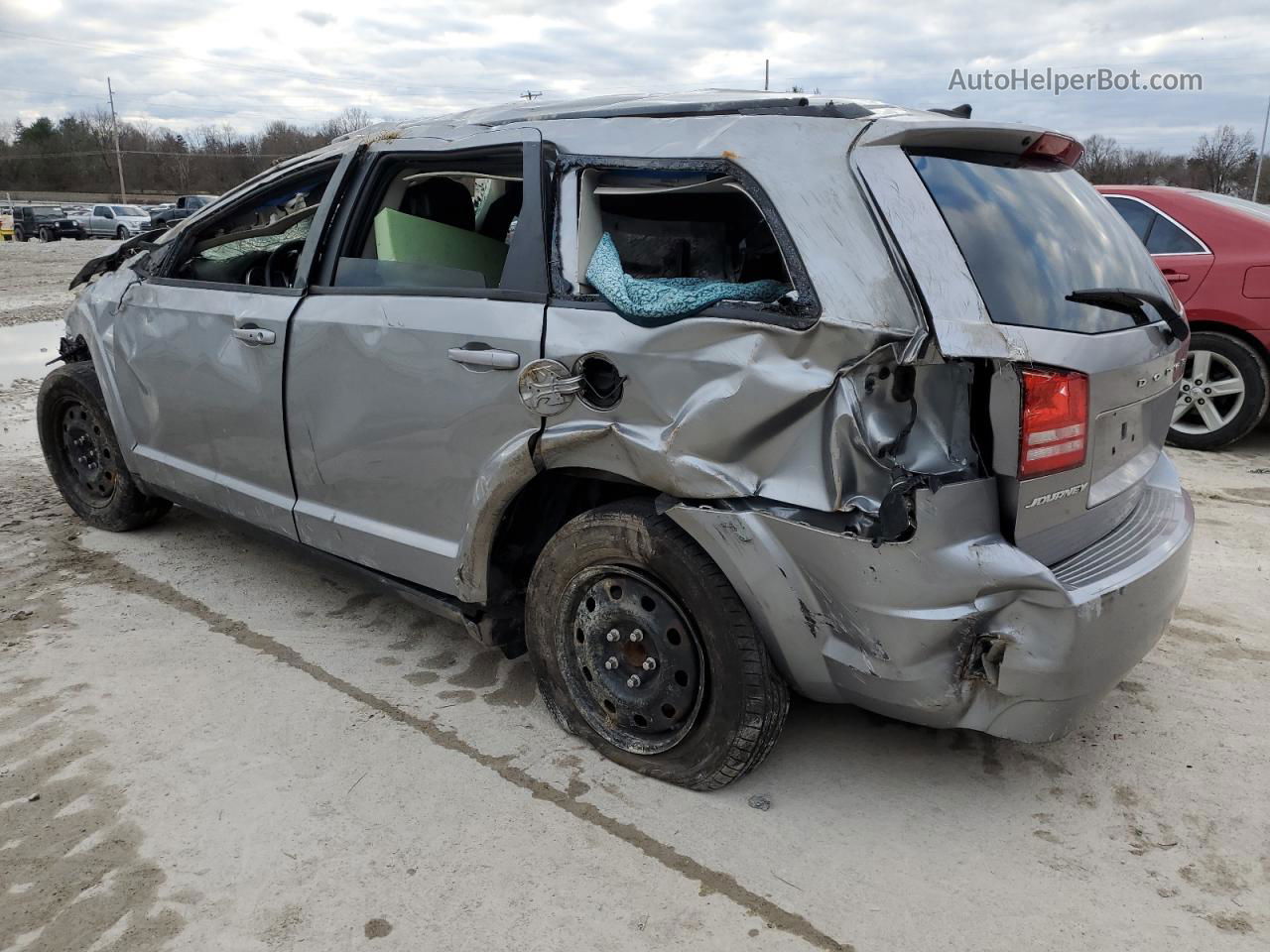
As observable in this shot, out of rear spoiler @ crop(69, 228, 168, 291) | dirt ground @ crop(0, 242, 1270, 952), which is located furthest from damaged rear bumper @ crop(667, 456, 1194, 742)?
rear spoiler @ crop(69, 228, 168, 291)

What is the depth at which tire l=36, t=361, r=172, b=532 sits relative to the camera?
15.2 ft

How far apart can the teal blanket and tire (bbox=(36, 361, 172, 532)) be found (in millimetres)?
2958

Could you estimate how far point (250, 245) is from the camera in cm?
417

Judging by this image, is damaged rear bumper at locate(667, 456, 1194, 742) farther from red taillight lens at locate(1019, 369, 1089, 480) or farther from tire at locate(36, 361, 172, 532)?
tire at locate(36, 361, 172, 532)

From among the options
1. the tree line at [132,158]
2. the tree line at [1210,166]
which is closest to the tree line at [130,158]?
the tree line at [132,158]

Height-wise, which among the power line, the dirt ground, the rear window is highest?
the power line

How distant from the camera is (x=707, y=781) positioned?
273 cm

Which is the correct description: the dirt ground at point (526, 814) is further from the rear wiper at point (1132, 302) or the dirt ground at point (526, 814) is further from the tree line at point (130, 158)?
the tree line at point (130, 158)

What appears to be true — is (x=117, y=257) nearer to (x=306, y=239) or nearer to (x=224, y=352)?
(x=224, y=352)

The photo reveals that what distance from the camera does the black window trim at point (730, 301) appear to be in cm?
233

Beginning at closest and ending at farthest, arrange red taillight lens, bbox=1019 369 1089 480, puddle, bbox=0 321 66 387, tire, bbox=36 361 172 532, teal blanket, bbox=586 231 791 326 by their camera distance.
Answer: red taillight lens, bbox=1019 369 1089 480 → teal blanket, bbox=586 231 791 326 → tire, bbox=36 361 172 532 → puddle, bbox=0 321 66 387

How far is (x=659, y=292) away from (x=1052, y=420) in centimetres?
102

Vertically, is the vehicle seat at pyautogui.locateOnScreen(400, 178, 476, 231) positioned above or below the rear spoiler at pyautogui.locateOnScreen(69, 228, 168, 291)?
above

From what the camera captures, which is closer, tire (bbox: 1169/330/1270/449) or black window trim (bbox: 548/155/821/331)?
black window trim (bbox: 548/155/821/331)
